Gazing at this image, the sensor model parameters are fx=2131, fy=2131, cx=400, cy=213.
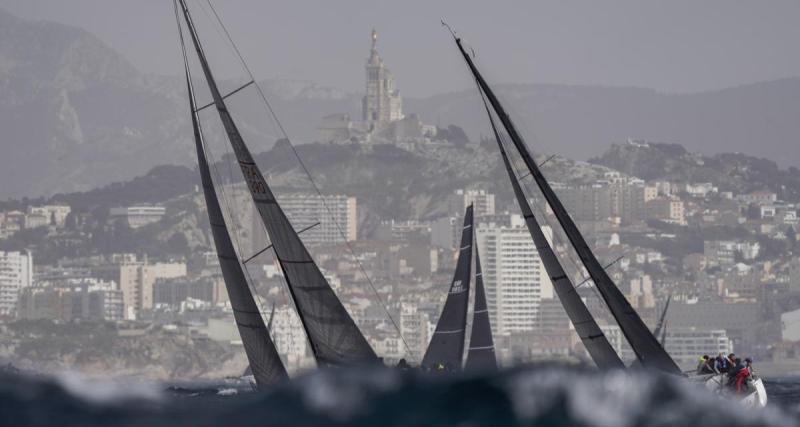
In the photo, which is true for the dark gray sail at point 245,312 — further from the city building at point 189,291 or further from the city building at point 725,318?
the city building at point 189,291

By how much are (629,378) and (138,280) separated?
181953 millimetres

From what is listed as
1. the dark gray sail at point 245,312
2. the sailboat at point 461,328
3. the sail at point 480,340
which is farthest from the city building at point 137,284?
the dark gray sail at point 245,312

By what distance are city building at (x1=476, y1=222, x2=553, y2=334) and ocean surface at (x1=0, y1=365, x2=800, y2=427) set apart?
15932cm

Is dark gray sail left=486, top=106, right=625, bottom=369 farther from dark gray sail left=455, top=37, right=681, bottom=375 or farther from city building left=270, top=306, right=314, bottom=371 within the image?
city building left=270, top=306, right=314, bottom=371

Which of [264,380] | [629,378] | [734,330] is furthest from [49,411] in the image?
[734,330]

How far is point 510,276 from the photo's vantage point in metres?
180

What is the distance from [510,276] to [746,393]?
15733 cm

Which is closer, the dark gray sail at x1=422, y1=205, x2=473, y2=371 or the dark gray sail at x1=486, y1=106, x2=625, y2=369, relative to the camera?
the dark gray sail at x1=486, y1=106, x2=625, y2=369

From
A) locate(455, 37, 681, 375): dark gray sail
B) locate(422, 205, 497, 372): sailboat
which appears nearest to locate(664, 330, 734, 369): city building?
locate(422, 205, 497, 372): sailboat

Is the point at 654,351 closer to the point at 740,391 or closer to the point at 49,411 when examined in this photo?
the point at 740,391

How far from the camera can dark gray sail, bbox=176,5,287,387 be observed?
22172 mm

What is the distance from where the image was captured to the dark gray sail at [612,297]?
2416cm

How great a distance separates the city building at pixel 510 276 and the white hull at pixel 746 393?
153 metres

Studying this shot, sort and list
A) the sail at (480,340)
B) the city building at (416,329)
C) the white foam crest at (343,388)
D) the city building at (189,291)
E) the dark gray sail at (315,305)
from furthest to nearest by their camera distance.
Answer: the city building at (189,291) → the city building at (416,329) → the sail at (480,340) → the dark gray sail at (315,305) → the white foam crest at (343,388)
